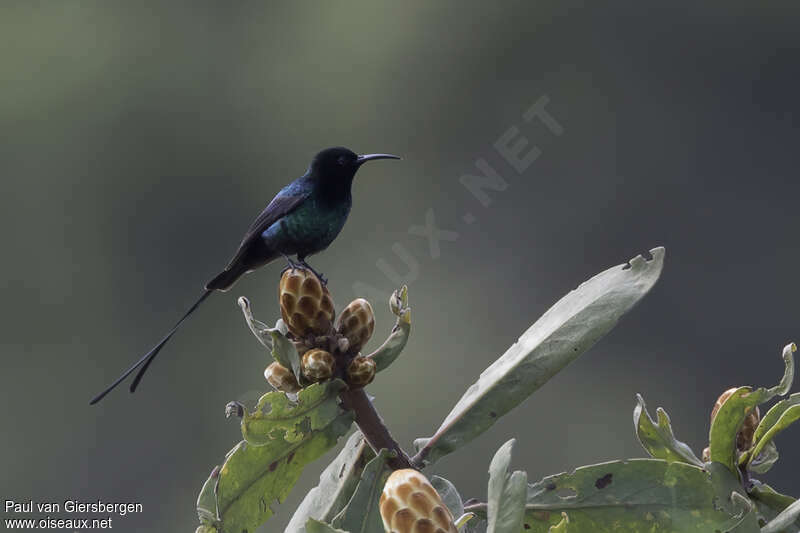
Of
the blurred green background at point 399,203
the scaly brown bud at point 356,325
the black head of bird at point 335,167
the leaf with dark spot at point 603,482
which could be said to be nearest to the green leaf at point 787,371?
the leaf with dark spot at point 603,482

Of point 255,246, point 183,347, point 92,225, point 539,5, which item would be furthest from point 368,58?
point 255,246

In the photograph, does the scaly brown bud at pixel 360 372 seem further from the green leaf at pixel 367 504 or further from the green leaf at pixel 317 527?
the green leaf at pixel 317 527

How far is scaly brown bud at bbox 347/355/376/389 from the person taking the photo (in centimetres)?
151

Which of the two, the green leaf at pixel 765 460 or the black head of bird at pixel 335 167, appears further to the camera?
the black head of bird at pixel 335 167

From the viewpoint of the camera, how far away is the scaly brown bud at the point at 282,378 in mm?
1565

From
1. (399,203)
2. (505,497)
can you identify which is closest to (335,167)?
(505,497)

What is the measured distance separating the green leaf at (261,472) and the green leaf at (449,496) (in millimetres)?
158

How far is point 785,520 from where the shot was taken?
1.27 m

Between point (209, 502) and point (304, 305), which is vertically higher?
point (304, 305)

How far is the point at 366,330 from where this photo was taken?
5.13 ft

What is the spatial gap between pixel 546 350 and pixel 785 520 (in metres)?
0.39

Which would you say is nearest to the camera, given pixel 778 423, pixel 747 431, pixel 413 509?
pixel 413 509

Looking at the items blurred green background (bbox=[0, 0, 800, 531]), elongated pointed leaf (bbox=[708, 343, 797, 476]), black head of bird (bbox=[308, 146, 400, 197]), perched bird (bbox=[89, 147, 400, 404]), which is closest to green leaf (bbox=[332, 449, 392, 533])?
elongated pointed leaf (bbox=[708, 343, 797, 476])

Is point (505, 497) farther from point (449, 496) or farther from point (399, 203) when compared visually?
point (399, 203)
